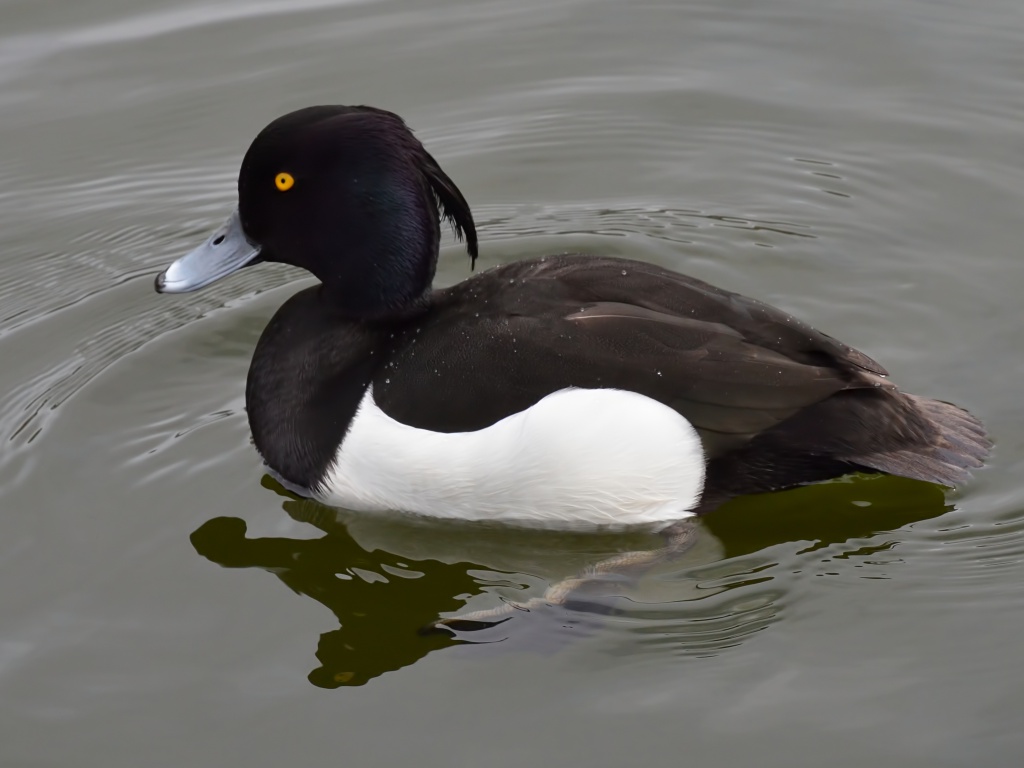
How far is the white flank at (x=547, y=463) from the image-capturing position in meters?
4.54

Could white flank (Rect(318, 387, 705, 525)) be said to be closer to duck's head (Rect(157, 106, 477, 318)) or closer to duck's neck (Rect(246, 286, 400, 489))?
duck's neck (Rect(246, 286, 400, 489))

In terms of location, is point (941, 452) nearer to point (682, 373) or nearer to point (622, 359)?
point (682, 373)

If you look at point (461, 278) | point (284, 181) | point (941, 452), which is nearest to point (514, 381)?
point (284, 181)

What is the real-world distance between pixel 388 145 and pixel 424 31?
355cm

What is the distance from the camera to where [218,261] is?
16.9 feet

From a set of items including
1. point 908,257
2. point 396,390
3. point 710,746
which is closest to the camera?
point 710,746

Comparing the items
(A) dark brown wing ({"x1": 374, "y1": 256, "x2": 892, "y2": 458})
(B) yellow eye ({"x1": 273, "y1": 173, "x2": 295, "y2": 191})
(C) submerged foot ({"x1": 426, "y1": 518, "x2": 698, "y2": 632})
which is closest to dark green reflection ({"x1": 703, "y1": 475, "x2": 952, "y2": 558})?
(C) submerged foot ({"x1": 426, "y1": 518, "x2": 698, "y2": 632})

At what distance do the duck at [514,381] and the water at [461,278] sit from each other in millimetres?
259

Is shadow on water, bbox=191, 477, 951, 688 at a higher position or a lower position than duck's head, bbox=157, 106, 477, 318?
lower

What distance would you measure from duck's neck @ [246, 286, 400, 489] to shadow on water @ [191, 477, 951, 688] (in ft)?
0.95

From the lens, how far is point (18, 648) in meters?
4.57

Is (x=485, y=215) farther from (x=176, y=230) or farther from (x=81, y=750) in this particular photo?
(x=81, y=750)

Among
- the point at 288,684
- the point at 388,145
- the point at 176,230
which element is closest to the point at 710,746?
the point at 288,684

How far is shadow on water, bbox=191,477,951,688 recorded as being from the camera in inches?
176
